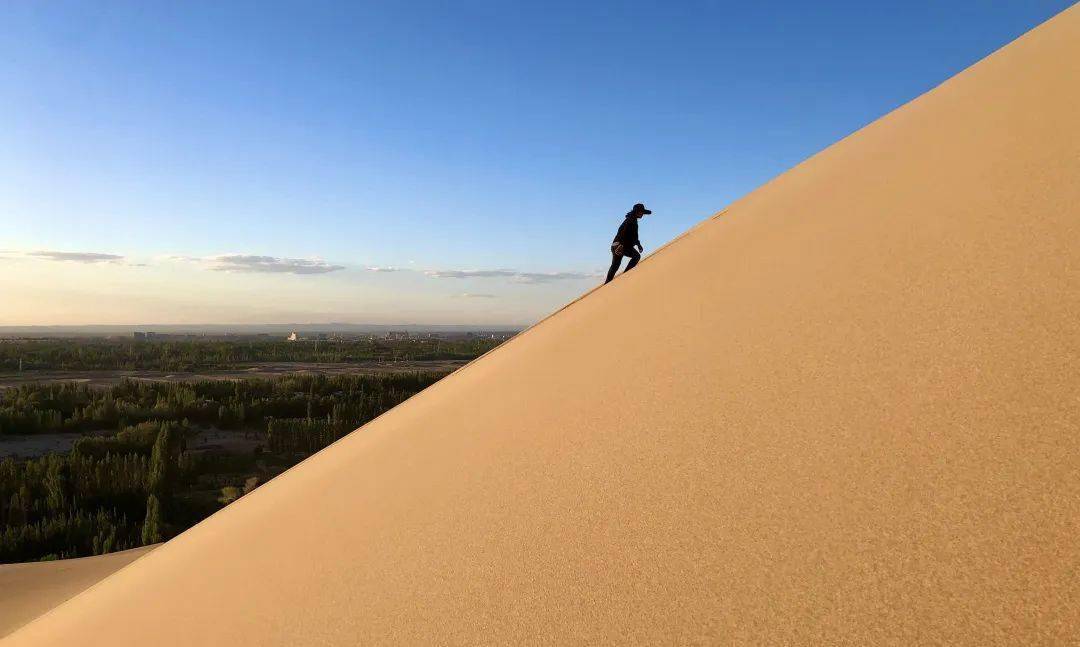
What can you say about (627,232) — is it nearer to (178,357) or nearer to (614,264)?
(614,264)

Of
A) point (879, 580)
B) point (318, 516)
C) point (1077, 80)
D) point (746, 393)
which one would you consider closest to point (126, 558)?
point (318, 516)

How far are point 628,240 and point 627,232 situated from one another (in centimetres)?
8

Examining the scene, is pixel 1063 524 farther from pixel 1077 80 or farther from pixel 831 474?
pixel 1077 80

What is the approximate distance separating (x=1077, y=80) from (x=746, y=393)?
248cm

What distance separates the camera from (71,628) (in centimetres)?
310

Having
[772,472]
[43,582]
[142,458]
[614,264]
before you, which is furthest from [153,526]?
[772,472]

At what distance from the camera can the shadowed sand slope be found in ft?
4.12

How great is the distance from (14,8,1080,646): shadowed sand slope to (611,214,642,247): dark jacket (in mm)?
2880

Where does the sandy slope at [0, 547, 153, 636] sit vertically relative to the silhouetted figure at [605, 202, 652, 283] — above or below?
below

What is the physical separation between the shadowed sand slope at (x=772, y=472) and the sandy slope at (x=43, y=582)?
57.9 inches

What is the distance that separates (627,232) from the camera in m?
6.52

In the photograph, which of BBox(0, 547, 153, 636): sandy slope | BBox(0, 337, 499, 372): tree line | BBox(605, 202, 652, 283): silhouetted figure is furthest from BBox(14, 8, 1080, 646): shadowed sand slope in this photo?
BBox(0, 337, 499, 372): tree line

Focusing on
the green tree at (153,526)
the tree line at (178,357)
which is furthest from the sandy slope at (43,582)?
the tree line at (178,357)

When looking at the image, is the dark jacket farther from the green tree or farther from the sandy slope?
the green tree
